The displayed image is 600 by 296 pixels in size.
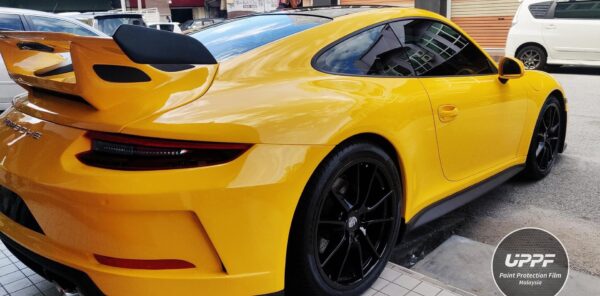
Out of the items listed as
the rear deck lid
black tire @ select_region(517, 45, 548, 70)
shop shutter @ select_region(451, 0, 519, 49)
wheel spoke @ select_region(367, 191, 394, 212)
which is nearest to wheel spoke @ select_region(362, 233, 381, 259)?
wheel spoke @ select_region(367, 191, 394, 212)

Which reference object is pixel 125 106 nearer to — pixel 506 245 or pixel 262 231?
pixel 262 231

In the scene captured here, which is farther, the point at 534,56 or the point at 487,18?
the point at 487,18

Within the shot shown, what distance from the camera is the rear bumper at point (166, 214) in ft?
5.43

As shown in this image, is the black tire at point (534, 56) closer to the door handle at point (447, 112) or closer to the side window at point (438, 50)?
the side window at point (438, 50)

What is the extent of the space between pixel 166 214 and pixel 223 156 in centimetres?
27

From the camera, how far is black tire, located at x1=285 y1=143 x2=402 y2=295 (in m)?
2.00

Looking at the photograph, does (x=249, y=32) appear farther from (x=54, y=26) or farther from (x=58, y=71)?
(x=54, y=26)

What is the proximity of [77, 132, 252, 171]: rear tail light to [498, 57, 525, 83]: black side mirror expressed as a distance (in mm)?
2149

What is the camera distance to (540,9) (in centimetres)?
1059

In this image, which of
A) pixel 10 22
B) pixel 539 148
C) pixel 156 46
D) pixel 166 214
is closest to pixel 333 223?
pixel 166 214

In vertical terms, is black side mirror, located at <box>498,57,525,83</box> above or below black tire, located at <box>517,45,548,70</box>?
above

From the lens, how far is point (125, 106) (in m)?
1.75

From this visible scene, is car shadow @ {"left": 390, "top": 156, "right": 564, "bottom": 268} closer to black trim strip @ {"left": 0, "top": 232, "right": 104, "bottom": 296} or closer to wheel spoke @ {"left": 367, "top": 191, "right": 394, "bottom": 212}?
wheel spoke @ {"left": 367, "top": 191, "right": 394, "bottom": 212}

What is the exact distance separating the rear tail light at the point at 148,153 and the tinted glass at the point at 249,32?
2.34ft
